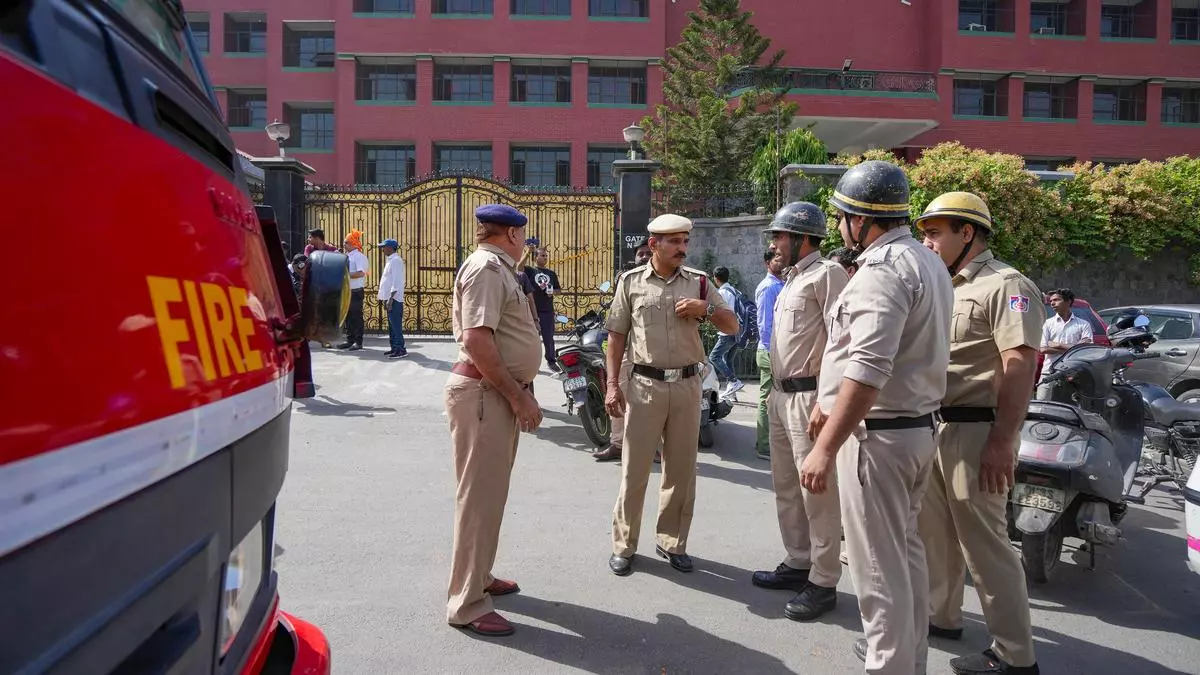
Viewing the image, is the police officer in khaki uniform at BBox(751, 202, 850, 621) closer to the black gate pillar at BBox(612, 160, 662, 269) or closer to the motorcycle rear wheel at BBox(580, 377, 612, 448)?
the motorcycle rear wheel at BBox(580, 377, 612, 448)

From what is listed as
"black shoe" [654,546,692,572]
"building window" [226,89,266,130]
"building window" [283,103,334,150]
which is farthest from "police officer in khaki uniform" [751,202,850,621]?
"building window" [226,89,266,130]

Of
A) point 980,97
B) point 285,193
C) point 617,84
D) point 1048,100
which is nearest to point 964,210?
point 285,193

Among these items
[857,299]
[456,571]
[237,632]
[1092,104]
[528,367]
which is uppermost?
[1092,104]

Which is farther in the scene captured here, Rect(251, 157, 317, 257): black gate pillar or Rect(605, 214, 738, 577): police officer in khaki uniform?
Rect(251, 157, 317, 257): black gate pillar

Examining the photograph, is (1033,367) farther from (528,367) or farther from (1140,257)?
(1140,257)

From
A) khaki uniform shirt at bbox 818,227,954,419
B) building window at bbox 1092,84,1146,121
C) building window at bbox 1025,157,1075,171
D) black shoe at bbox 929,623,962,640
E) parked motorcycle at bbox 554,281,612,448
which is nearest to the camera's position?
khaki uniform shirt at bbox 818,227,954,419

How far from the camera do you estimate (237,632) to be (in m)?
1.64

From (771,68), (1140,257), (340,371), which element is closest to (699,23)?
(771,68)

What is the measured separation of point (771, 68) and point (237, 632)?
25518 millimetres

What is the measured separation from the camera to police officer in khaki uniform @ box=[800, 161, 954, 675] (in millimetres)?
2598

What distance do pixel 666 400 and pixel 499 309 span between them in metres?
1.25

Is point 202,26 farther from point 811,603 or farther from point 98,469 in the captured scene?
point 98,469

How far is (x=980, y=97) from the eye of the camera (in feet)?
94.3

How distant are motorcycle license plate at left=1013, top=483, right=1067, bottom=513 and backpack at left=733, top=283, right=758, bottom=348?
15.2 ft
